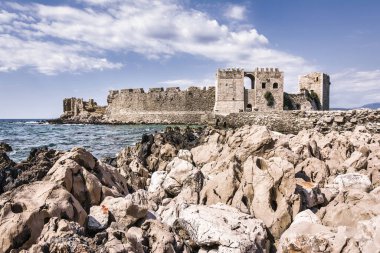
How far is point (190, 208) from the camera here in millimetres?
6035

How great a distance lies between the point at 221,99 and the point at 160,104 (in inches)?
412

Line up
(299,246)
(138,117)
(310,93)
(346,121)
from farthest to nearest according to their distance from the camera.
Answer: (138,117)
(310,93)
(346,121)
(299,246)

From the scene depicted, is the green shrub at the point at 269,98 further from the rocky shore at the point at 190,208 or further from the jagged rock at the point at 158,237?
the jagged rock at the point at 158,237

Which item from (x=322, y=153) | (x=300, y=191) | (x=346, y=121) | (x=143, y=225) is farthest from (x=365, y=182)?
(x=346, y=121)

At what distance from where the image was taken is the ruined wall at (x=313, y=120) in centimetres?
2458

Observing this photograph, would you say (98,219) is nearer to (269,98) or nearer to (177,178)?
(177,178)

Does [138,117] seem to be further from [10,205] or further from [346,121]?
[10,205]

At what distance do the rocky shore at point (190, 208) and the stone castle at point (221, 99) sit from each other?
3491 cm

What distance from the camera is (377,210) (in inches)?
247

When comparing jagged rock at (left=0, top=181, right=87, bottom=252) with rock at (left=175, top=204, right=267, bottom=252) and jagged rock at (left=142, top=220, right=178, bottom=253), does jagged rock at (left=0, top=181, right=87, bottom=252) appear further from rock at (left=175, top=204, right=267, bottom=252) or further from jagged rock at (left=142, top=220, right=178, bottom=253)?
rock at (left=175, top=204, right=267, bottom=252)

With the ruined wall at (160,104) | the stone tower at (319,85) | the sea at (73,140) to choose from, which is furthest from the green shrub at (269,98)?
the sea at (73,140)

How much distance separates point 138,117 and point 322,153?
43.2 m

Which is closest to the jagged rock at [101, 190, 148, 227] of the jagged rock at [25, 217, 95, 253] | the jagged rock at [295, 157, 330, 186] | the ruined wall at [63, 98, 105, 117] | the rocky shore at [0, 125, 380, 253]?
the rocky shore at [0, 125, 380, 253]

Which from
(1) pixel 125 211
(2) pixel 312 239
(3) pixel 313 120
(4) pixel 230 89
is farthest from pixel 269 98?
(1) pixel 125 211
